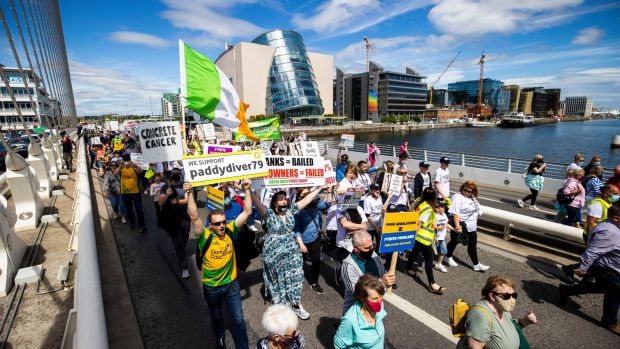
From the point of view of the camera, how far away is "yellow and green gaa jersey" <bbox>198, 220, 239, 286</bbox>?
3.34 m

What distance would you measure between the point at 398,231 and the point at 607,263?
91.5 inches

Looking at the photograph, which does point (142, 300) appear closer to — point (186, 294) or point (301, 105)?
point (186, 294)

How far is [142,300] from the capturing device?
4691 mm

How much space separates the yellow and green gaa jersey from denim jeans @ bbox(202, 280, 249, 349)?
80 millimetres

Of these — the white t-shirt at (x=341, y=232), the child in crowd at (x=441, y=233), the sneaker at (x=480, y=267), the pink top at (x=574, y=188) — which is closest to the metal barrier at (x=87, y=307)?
the white t-shirt at (x=341, y=232)

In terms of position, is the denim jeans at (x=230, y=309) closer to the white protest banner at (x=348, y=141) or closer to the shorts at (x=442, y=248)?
the shorts at (x=442, y=248)

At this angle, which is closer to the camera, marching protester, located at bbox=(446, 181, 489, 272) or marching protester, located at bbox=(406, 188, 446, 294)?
marching protester, located at bbox=(406, 188, 446, 294)

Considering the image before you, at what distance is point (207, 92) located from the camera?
548cm

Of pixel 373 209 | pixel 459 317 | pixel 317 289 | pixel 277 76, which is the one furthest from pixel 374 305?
pixel 277 76

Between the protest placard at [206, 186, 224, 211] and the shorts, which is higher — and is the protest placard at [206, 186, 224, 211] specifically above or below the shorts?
above

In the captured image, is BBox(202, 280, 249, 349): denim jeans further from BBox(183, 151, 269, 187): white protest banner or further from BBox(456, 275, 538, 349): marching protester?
BBox(456, 275, 538, 349): marching protester

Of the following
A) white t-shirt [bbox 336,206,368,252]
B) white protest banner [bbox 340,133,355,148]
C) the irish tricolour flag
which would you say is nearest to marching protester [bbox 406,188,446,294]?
white t-shirt [bbox 336,206,368,252]

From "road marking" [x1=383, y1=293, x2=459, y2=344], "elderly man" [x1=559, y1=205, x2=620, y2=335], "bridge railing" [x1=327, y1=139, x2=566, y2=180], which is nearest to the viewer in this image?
"elderly man" [x1=559, y1=205, x2=620, y2=335]

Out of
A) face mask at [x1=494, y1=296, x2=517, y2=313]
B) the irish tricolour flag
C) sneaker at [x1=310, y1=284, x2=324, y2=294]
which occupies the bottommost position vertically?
sneaker at [x1=310, y1=284, x2=324, y2=294]
